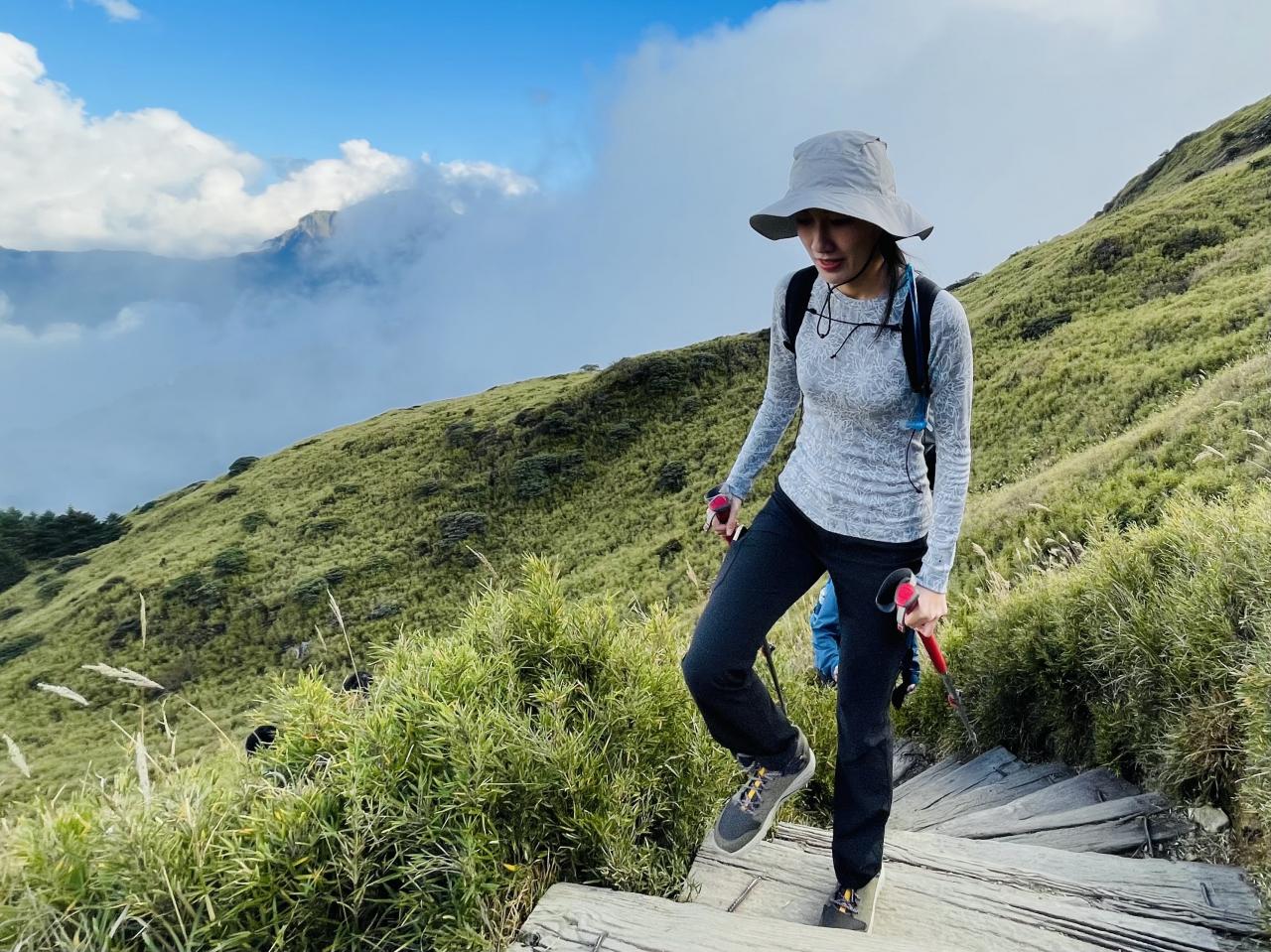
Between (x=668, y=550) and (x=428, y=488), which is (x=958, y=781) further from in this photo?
(x=428, y=488)

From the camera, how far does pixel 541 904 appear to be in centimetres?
240

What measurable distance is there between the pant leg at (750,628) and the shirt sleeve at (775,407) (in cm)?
39

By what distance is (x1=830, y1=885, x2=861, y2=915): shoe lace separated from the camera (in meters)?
2.79

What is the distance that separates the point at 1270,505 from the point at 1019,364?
29.5 metres

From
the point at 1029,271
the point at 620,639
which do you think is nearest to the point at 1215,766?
the point at 620,639

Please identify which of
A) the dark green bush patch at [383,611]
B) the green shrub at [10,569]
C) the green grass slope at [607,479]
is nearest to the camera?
the green grass slope at [607,479]

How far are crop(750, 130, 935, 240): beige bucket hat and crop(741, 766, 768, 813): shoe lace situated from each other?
2.38m

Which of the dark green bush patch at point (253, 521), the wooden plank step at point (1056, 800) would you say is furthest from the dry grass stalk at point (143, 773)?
the dark green bush patch at point (253, 521)

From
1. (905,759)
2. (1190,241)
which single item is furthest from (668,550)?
(905,759)

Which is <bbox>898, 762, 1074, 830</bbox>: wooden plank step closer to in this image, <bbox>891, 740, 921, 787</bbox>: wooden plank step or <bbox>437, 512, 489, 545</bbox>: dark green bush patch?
<bbox>891, 740, 921, 787</bbox>: wooden plank step

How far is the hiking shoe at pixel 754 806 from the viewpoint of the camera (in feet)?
10.2

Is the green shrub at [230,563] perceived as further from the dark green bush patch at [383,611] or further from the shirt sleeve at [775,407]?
the shirt sleeve at [775,407]

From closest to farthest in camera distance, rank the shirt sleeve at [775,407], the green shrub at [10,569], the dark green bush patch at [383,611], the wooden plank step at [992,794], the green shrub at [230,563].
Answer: the shirt sleeve at [775,407], the wooden plank step at [992,794], the dark green bush patch at [383,611], the green shrub at [230,563], the green shrub at [10,569]

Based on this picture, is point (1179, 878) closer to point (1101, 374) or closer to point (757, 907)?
point (757, 907)
